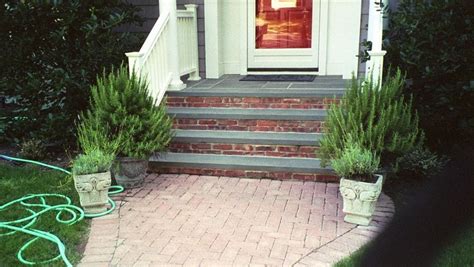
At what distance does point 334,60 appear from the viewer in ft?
22.6

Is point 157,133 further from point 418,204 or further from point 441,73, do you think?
point 418,204

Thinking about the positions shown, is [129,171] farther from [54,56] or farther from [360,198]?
[360,198]

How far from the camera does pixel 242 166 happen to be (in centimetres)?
491

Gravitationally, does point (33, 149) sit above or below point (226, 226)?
above

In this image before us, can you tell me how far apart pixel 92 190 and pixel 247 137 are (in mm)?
1899

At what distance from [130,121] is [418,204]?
4.20 m

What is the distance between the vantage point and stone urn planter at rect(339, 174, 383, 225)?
358 centimetres

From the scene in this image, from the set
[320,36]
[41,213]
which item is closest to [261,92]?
[320,36]

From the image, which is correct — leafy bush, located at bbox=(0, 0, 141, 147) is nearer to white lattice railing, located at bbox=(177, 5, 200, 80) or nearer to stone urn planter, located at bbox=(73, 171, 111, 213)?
white lattice railing, located at bbox=(177, 5, 200, 80)

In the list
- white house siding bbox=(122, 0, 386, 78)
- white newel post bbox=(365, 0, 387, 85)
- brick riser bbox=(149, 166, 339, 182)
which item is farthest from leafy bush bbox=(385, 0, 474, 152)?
white house siding bbox=(122, 0, 386, 78)

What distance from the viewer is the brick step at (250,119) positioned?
522 centimetres

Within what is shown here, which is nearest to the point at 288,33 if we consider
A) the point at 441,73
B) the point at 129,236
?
the point at 441,73

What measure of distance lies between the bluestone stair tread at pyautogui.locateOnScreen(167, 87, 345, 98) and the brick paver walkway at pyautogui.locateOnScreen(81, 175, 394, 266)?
121 cm

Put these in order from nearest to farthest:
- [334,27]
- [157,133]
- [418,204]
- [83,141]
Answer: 1. [418,204]
2. [83,141]
3. [157,133]
4. [334,27]
